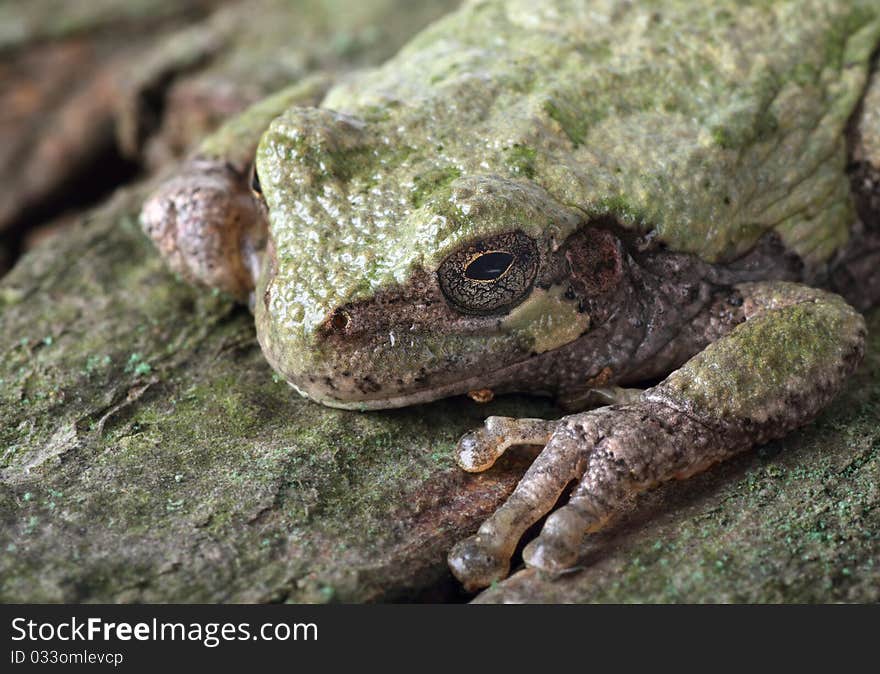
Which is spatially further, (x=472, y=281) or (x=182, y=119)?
(x=182, y=119)

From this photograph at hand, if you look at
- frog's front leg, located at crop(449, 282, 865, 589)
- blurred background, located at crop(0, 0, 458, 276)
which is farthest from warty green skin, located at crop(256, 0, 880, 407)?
blurred background, located at crop(0, 0, 458, 276)

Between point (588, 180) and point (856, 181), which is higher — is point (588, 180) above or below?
above

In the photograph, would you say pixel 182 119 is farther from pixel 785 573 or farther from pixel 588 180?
pixel 785 573

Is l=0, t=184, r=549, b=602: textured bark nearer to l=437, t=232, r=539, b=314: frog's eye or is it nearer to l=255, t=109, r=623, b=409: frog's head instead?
l=255, t=109, r=623, b=409: frog's head

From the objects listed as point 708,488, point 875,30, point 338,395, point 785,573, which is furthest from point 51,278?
point 875,30

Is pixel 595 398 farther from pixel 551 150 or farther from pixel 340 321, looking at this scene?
pixel 340 321

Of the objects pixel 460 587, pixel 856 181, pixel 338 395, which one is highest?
pixel 338 395

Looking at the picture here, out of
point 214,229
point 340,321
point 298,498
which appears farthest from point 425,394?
point 214,229
